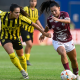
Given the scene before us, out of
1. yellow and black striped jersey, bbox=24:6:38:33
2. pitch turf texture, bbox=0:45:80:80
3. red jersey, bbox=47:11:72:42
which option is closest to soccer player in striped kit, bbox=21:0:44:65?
yellow and black striped jersey, bbox=24:6:38:33

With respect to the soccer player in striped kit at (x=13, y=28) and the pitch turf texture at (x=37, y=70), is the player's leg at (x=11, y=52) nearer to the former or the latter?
the soccer player in striped kit at (x=13, y=28)

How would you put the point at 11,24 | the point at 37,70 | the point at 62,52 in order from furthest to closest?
the point at 37,70 → the point at 11,24 → the point at 62,52

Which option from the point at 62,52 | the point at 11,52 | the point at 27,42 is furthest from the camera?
the point at 27,42

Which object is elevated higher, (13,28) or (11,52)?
(13,28)

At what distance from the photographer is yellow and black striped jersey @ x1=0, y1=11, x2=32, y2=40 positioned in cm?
618

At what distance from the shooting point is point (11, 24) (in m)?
6.20

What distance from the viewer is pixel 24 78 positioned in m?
6.07

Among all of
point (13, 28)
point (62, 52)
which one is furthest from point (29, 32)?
point (62, 52)

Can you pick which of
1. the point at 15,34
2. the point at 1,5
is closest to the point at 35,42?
the point at 1,5

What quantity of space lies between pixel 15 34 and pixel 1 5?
21.7 metres

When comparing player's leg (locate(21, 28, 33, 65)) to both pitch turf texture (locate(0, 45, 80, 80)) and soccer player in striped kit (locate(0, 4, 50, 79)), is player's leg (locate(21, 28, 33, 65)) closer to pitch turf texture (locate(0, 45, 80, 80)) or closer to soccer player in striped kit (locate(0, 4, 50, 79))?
pitch turf texture (locate(0, 45, 80, 80))

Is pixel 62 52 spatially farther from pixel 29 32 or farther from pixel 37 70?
pixel 29 32

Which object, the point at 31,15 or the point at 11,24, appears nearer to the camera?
the point at 11,24

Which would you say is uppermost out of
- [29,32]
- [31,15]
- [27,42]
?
[31,15]
